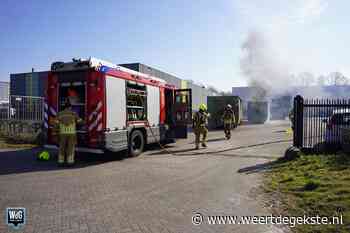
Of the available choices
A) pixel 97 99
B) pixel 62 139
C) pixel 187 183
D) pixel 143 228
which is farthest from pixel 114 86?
pixel 143 228

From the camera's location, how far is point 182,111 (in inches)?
492

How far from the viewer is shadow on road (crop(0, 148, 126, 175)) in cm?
759

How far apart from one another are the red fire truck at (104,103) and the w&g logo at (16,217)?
3649mm

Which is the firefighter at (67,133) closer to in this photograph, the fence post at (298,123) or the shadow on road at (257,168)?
the shadow on road at (257,168)

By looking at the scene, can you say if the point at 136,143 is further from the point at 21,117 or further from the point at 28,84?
the point at 28,84

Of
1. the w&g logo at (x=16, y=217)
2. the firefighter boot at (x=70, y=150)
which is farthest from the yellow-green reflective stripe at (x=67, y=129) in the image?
the w&g logo at (x=16, y=217)

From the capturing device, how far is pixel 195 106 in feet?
110

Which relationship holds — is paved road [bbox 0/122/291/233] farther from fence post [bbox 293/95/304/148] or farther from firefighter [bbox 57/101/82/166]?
fence post [bbox 293/95/304/148]

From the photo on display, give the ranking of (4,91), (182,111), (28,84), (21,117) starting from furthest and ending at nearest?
(28,84), (4,91), (21,117), (182,111)

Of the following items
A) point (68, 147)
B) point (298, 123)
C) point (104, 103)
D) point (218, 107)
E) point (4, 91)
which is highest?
point (4, 91)

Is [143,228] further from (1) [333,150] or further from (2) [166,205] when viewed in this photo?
(1) [333,150]

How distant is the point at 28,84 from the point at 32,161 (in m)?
27.0

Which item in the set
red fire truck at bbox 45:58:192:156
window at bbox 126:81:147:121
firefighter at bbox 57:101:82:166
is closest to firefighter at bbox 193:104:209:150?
red fire truck at bbox 45:58:192:156

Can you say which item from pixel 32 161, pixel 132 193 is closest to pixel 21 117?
pixel 32 161
